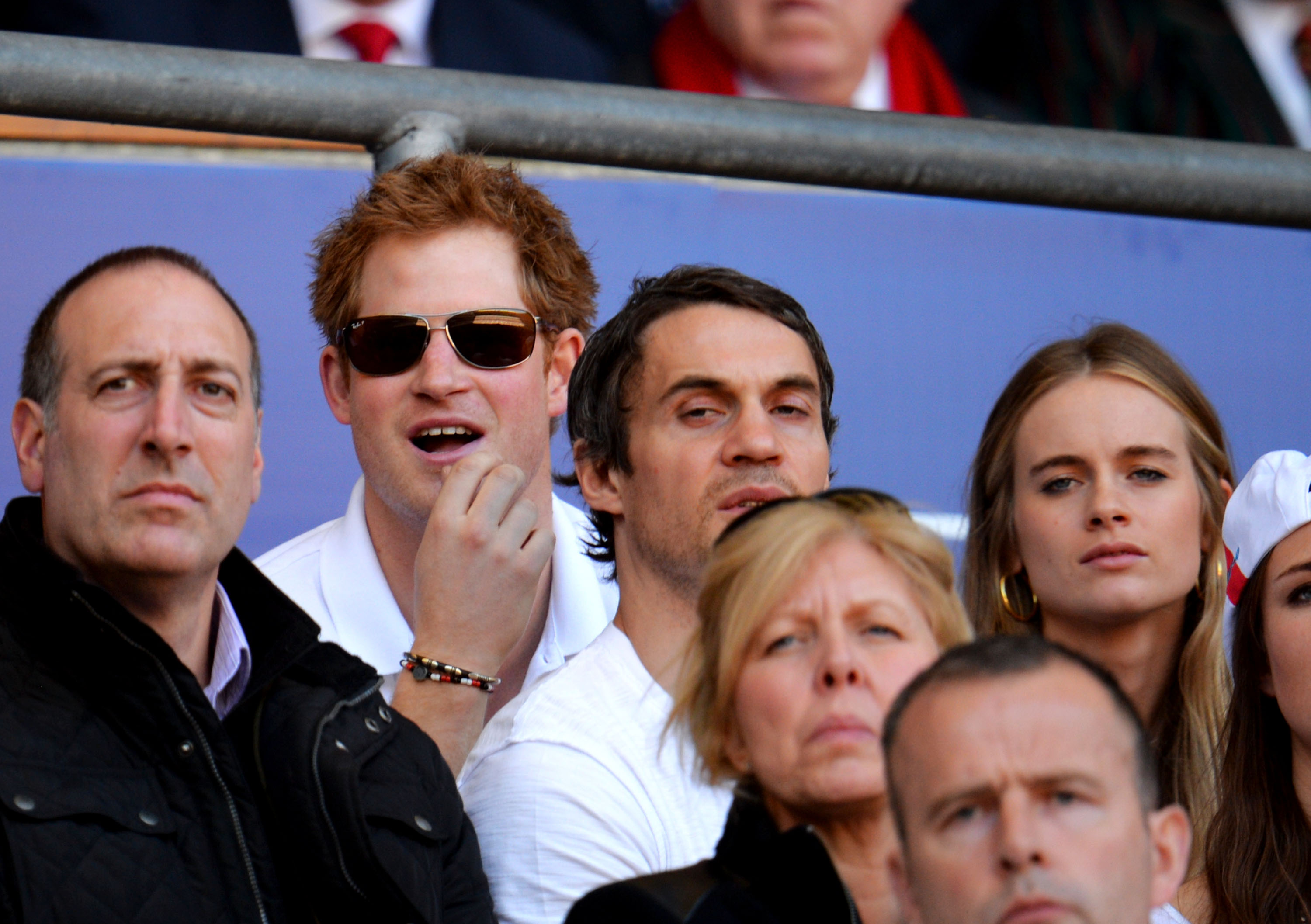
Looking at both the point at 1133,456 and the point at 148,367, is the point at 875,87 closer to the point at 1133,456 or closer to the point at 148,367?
the point at 1133,456

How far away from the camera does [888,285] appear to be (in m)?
3.18

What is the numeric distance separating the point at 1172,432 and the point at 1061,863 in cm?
161

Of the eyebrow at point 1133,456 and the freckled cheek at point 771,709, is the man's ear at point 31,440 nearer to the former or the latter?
the freckled cheek at point 771,709

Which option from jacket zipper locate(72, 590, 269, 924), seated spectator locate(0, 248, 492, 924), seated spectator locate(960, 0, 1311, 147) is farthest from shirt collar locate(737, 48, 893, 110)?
jacket zipper locate(72, 590, 269, 924)

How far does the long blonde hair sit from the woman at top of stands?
970 millimetres

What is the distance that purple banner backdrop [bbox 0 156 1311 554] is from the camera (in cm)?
291

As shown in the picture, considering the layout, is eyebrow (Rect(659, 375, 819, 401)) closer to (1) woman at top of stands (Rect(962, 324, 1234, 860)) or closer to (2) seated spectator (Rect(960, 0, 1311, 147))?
(1) woman at top of stands (Rect(962, 324, 1234, 860))

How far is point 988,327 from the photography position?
3.24 metres

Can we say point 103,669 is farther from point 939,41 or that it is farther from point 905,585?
point 939,41

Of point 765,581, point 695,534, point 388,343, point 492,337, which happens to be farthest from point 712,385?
point 765,581

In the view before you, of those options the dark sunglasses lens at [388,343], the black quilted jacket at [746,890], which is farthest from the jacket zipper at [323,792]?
the dark sunglasses lens at [388,343]

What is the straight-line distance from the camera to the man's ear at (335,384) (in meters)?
2.81

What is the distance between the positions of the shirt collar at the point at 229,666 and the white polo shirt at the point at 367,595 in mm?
463

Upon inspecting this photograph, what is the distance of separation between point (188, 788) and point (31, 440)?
1.68 ft
